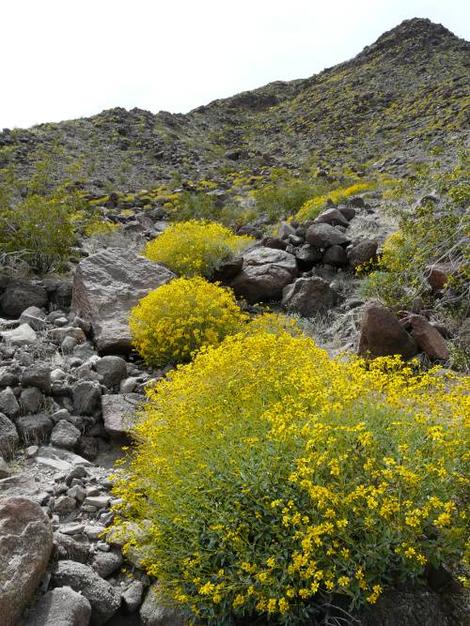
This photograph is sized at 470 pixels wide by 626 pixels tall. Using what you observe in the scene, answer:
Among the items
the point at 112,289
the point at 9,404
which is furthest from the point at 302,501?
the point at 112,289

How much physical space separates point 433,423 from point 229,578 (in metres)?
1.44

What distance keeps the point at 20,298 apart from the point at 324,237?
4763mm

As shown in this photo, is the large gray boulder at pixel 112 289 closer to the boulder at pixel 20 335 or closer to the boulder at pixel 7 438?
the boulder at pixel 20 335

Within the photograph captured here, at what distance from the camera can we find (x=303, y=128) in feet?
122

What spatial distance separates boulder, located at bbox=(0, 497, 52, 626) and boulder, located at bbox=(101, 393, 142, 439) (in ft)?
5.37

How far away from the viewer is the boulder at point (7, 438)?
14.7ft

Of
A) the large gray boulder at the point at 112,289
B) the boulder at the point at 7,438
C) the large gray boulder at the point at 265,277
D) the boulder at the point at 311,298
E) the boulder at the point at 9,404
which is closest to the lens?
the boulder at the point at 7,438

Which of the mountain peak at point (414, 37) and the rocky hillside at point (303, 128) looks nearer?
the rocky hillside at point (303, 128)

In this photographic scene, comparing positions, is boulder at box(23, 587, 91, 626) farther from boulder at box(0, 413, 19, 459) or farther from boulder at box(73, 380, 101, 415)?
boulder at box(73, 380, 101, 415)

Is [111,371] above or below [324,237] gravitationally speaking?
below

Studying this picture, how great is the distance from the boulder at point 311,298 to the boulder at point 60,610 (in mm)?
5454

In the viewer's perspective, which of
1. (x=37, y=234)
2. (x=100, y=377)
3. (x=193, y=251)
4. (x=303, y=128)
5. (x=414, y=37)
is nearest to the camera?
(x=100, y=377)

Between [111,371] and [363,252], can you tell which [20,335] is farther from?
[363,252]

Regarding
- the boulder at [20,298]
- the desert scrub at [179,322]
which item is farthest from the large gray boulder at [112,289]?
the boulder at [20,298]
